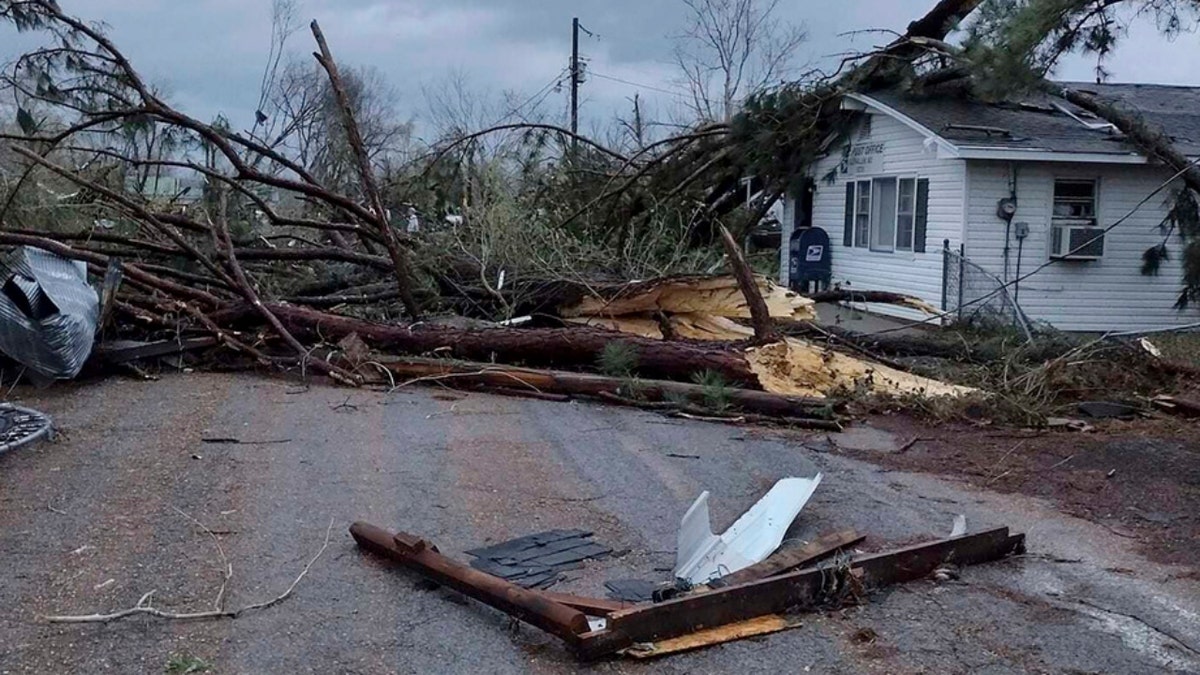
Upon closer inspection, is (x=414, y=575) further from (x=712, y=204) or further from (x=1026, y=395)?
(x=712, y=204)

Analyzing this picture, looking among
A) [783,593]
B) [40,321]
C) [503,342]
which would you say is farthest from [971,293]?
[783,593]

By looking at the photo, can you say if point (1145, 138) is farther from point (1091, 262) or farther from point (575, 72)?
point (575, 72)

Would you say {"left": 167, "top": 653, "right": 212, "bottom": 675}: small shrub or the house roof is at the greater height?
the house roof

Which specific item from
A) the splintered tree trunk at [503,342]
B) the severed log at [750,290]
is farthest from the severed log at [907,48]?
the splintered tree trunk at [503,342]

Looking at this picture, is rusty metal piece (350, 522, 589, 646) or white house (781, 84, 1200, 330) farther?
white house (781, 84, 1200, 330)

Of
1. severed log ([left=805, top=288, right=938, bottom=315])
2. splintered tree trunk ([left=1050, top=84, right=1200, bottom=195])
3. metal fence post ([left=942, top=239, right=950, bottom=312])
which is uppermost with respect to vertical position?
splintered tree trunk ([left=1050, top=84, right=1200, bottom=195])

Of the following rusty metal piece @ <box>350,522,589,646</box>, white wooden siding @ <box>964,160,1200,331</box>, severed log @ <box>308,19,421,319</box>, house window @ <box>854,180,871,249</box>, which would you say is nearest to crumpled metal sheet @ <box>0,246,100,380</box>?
severed log @ <box>308,19,421,319</box>

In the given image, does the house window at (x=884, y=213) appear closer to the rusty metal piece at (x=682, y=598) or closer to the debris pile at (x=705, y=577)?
the debris pile at (x=705, y=577)

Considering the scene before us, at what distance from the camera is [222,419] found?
8.19m

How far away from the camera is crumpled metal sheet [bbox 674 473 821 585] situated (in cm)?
503

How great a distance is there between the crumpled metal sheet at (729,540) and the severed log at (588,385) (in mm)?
2838

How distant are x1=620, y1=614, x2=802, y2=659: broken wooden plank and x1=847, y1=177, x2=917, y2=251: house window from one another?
41.7 feet

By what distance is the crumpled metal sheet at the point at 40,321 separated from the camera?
8.74 metres

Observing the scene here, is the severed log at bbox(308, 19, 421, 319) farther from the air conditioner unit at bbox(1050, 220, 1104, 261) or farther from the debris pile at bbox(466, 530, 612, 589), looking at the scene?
the air conditioner unit at bbox(1050, 220, 1104, 261)
